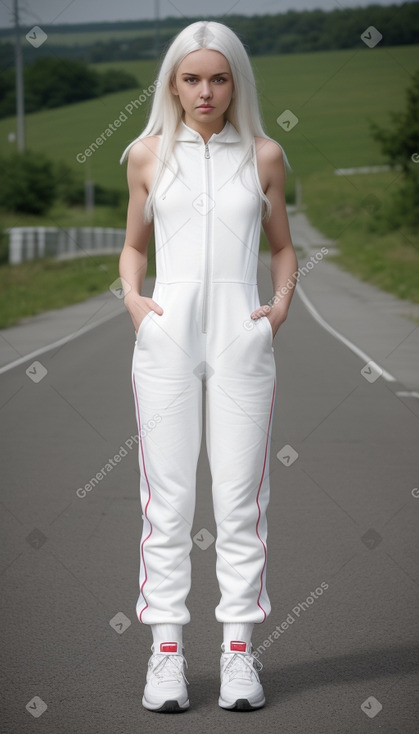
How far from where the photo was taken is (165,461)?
364 centimetres

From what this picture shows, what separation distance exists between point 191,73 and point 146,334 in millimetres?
804

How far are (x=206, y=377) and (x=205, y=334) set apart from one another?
15 centimetres

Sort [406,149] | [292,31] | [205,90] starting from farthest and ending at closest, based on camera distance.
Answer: [292,31] → [406,149] → [205,90]

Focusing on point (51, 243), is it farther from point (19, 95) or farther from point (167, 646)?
point (167, 646)

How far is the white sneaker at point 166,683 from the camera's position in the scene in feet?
12.0

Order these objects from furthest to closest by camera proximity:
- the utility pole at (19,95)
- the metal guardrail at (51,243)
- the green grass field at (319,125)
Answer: the green grass field at (319,125) < the metal guardrail at (51,243) < the utility pole at (19,95)

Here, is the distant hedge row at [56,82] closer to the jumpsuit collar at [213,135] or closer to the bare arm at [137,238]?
the bare arm at [137,238]

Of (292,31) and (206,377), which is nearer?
(206,377)

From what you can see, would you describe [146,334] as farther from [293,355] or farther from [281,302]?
[293,355]

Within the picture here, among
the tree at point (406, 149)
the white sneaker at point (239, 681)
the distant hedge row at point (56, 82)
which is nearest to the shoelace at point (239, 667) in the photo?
the white sneaker at point (239, 681)

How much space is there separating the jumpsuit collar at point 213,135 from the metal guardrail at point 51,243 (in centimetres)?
3051

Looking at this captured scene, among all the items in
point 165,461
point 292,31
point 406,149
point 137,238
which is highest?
point 292,31

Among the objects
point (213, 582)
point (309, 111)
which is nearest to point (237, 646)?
point (213, 582)

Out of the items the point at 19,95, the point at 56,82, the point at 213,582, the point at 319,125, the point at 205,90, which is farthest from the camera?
the point at 319,125
